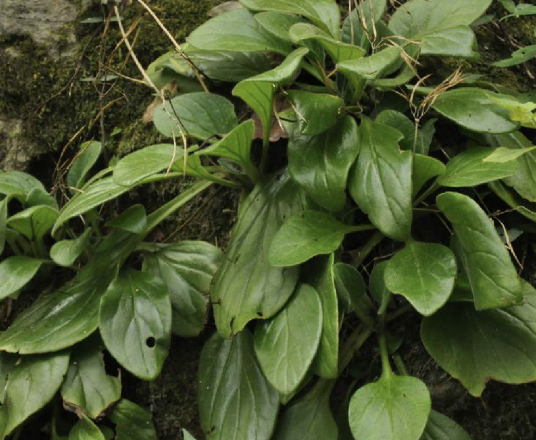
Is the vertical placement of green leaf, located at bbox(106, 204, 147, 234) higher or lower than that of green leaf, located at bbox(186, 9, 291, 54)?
lower

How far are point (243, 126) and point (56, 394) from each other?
0.74 m

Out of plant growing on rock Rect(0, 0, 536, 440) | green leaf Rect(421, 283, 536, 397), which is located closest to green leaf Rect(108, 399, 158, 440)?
plant growing on rock Rect(0, 0, 536, 440)

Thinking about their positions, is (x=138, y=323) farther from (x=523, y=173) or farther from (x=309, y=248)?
(x=523, y=173)

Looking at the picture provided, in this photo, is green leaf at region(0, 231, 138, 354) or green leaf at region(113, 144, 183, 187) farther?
Answer: green leaf at region(0, 231, 138, 354)

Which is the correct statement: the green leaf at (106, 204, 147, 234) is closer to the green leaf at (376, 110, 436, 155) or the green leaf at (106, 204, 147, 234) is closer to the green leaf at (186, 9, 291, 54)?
the green leaf at (186, 9, 291, 54)

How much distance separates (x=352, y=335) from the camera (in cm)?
124

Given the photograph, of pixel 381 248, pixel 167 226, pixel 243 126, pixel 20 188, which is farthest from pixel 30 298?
pixel 381 248

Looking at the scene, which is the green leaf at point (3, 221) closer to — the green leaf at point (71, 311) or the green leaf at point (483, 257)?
the green leaf at point (71, 311)

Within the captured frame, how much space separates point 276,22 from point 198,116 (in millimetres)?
261

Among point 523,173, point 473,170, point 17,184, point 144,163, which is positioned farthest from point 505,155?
point 17,184

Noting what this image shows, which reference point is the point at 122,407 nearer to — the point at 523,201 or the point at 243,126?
the point at 243,126

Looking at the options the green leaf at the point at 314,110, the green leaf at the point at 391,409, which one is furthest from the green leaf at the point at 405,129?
the green leaf at the point at 391,409

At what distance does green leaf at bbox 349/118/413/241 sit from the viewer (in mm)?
1073

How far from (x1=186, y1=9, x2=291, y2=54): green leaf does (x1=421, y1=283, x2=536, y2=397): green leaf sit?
642 mm
